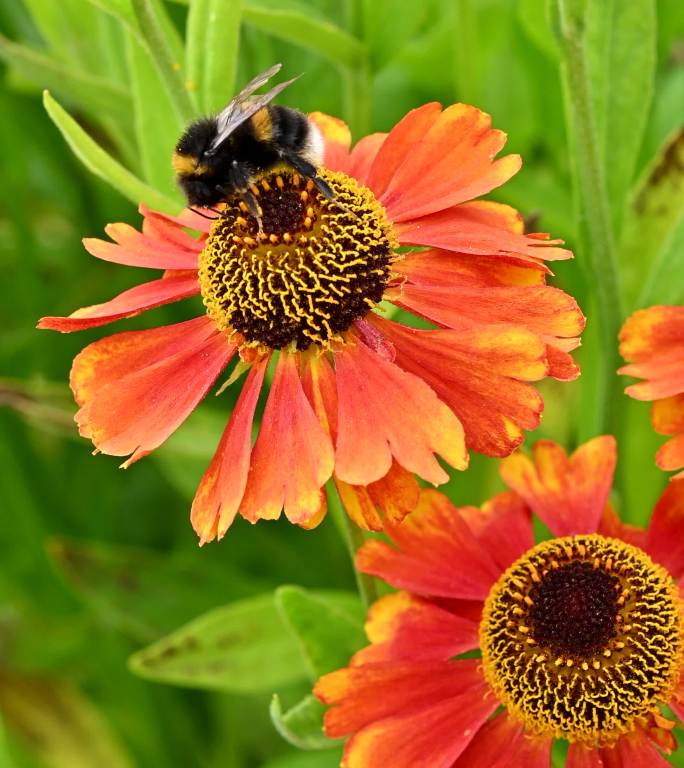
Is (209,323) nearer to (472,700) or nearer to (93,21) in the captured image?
(472,700)

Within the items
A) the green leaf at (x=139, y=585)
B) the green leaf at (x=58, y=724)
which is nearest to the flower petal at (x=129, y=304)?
the green leaf at (x=139, y=585)

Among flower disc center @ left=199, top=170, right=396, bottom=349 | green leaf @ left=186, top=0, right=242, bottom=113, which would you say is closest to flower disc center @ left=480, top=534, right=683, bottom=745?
flower disc center @ left=199, top=170, right=396, bottom=349

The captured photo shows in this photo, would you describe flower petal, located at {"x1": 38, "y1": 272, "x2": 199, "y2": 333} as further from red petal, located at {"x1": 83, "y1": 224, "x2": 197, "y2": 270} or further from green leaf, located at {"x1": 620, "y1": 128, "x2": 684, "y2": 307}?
green leaf, located at {"x1": 620, "y1": 128, "x2": 684, "y2": 307}

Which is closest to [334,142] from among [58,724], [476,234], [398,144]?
[398,144]

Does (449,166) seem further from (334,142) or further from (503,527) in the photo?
(503,527)

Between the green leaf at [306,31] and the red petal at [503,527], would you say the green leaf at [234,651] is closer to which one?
the red petal at [503,527]
